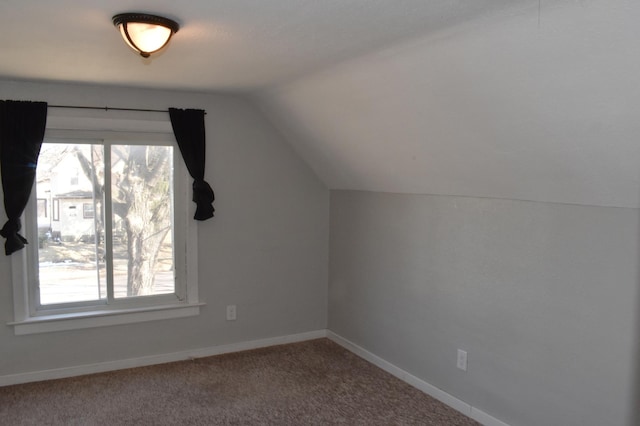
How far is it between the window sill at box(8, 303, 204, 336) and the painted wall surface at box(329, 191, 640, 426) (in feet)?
4.99

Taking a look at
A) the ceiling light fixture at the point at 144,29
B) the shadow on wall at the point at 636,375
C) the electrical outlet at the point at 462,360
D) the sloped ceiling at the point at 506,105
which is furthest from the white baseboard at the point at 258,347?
the ceiling light fixture at the point at 144,29

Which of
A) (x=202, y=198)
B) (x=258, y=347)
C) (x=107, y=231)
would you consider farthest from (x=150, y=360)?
(x=202, y=198)

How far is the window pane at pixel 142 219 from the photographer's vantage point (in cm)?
390

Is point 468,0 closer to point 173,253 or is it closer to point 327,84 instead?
point 327,84

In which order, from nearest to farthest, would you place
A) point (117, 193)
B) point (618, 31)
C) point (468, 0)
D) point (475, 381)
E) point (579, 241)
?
1. point (618, 31)
2. point (468, 0)
3. point (579, 241)
4. point (475, 381)
5. point (117, 193)

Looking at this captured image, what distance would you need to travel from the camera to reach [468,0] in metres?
1.80

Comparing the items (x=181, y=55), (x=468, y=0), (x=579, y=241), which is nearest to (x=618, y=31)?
(x=468, y=0)

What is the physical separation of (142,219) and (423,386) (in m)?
2.50

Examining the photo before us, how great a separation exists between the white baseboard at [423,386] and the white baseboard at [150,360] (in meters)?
0.42

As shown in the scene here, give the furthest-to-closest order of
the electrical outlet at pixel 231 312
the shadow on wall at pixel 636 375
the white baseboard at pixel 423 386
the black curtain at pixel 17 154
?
the electrical outlet at pixel 231 312, the black curtain at pixel 17 154, the white baseboard at pixel 423 386, the shadow on wall at pixel 636 375

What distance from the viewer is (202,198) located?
13.1 ft

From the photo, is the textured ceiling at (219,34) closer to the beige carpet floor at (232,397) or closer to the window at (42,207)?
the window at (42,207)

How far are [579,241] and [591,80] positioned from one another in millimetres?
938

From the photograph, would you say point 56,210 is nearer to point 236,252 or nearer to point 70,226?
point 70,226
